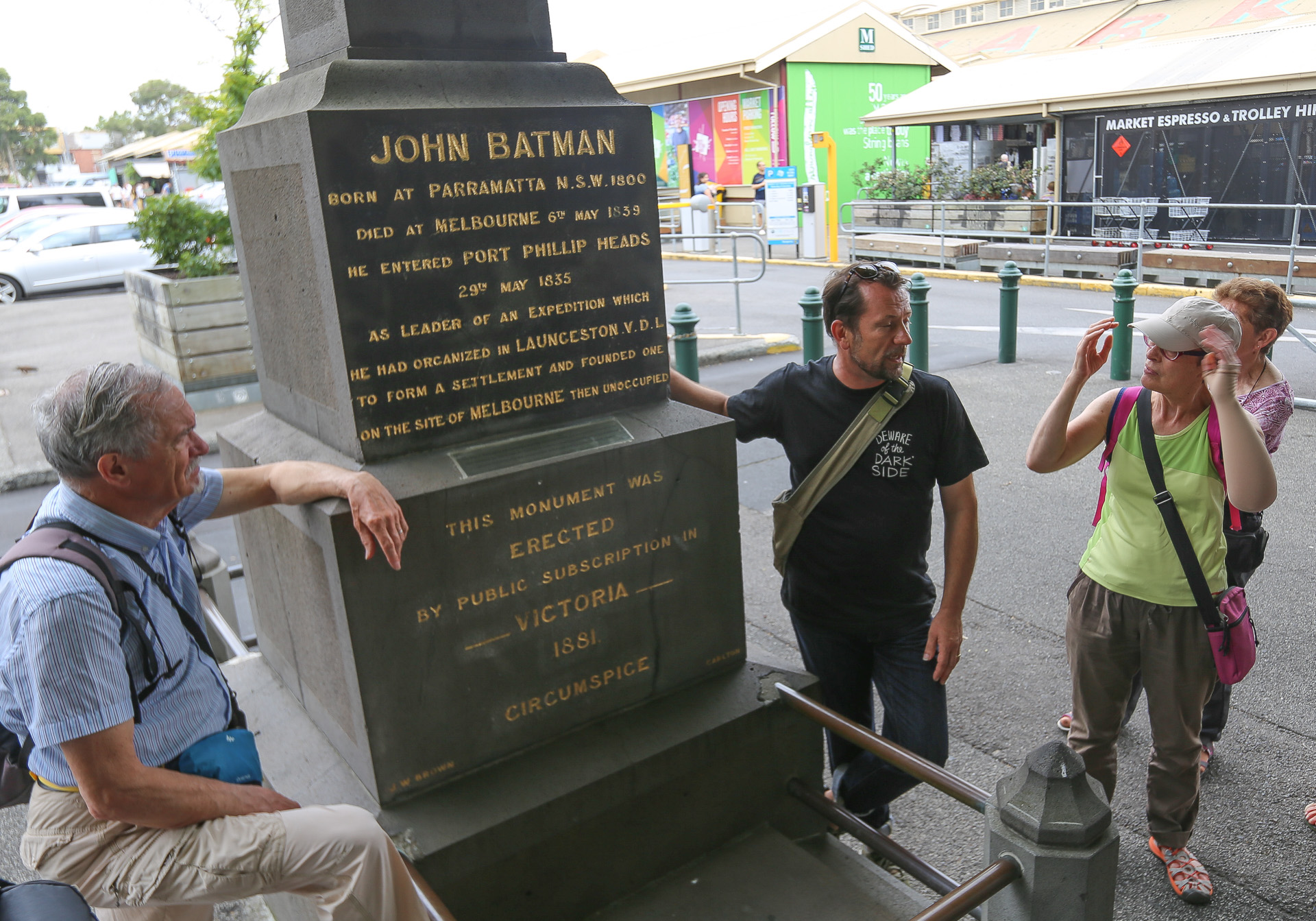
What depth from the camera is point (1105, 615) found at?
3.33 m

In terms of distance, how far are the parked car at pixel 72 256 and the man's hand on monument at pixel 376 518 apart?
68.8ft

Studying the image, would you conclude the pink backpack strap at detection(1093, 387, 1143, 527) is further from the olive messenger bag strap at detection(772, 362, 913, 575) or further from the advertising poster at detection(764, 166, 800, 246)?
the advertising poster at detection(764, 166, 800, 246)

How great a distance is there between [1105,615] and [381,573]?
234cm

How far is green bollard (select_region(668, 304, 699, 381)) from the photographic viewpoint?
858 cm

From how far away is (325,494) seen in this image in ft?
8.61

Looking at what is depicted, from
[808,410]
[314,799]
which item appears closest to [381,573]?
[314,799]

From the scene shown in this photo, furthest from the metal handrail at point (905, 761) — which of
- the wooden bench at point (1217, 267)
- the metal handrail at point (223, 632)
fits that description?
the wooden bench at point (1217, 267)

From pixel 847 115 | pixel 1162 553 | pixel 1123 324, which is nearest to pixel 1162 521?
pixel 1162 553

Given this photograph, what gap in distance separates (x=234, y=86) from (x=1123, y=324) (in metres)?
8.41

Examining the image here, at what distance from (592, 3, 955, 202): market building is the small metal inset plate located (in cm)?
2659

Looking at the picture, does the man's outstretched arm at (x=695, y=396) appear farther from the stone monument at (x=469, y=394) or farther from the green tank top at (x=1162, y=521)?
the green tank top at (x=1162, y=521)

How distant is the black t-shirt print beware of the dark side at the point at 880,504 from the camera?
3.30m

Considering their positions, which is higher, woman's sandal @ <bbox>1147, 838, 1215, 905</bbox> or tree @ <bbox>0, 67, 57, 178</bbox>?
tree @ <bbox>0, 67, 57, 178</bbox>

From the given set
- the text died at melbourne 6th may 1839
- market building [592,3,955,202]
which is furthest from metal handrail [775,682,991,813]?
market building [592,3,955,202]
